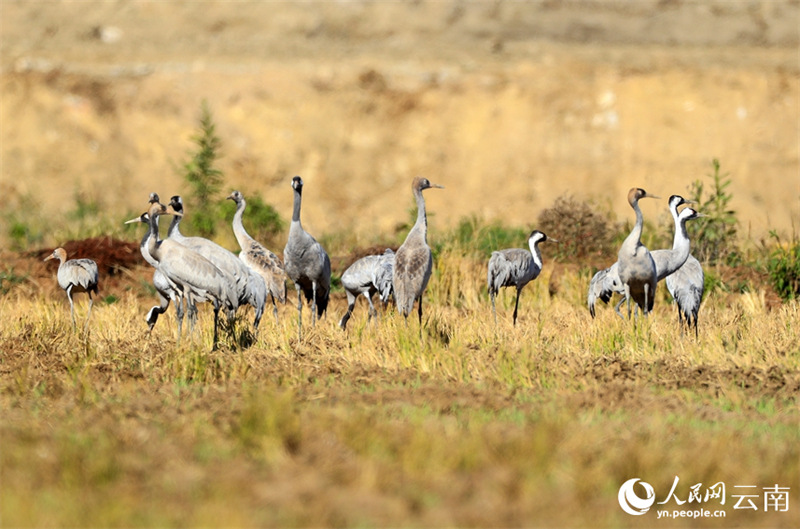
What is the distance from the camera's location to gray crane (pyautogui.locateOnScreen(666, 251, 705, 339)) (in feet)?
39.1

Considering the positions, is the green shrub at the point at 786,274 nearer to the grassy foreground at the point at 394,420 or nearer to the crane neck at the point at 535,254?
the grassy foreground at the point at 394,420

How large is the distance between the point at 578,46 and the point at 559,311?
18629 millimetres

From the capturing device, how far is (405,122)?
98.4 ft

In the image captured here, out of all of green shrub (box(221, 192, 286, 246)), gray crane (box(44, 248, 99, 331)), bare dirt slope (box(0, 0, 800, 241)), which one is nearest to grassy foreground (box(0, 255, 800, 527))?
gray crane (box(44, 248, 99, 331))

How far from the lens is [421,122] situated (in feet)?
98.3

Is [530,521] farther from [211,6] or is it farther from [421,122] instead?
[211,6]

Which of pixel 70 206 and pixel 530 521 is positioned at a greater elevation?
pixel 70 206

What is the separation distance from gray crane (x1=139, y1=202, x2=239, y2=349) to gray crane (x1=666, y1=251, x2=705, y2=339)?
4.77 meters

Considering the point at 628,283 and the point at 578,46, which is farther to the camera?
the point at 578,46

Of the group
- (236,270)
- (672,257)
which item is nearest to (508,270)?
(672,257)

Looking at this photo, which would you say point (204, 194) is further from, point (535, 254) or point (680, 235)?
point (680, 235)

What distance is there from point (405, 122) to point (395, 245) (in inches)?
506

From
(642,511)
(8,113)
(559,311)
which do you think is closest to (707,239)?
(559,311)

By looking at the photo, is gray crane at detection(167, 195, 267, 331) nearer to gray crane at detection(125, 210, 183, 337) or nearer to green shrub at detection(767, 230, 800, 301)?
gray crane at detection(125, 210, 183, 337)
